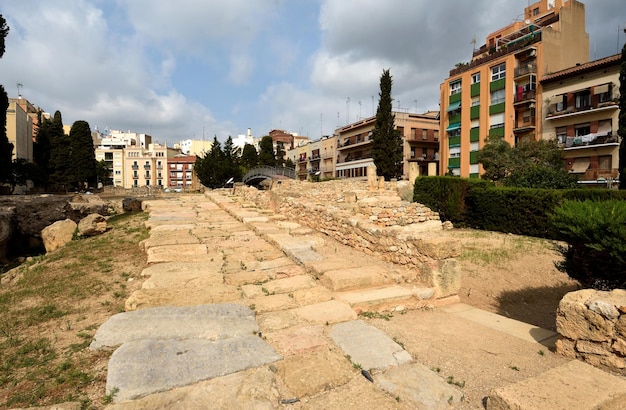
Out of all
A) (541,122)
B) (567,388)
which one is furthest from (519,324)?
(541,122)

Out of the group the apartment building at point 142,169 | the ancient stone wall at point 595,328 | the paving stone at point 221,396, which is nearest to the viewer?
the paving stone at point 221,396

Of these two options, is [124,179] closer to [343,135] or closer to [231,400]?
[343,135]

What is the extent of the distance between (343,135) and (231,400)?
58005 mm

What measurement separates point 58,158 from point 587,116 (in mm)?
56629

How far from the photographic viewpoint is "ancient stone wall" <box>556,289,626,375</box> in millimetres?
2793

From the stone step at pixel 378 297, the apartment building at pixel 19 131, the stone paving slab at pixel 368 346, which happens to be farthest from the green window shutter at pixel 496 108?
the apartment building at pixel 19 131

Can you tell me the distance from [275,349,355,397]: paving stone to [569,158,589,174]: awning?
30546 mm

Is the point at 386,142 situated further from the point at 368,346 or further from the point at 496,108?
the point at 368,346

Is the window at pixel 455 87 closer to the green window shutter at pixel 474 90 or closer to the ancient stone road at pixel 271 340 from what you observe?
the green window shutter at pixel 474 90

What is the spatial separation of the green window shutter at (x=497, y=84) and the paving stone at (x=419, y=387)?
3530 cm

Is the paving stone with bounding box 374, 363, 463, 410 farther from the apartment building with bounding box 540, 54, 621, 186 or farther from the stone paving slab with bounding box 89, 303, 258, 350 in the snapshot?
the apartment building with bounding box 540, 54, 621, 186

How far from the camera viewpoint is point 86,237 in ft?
29.1

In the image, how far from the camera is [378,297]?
4309mm

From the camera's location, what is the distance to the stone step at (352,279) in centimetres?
466
